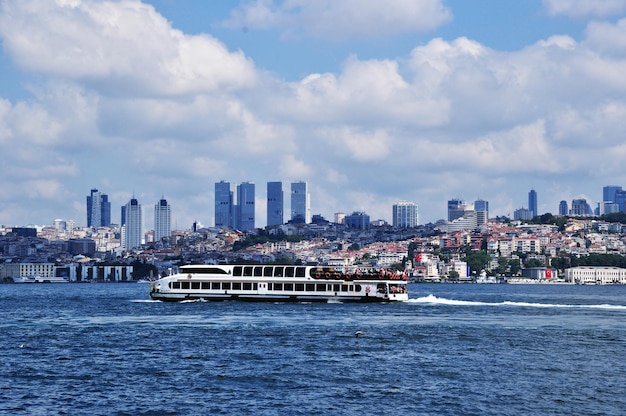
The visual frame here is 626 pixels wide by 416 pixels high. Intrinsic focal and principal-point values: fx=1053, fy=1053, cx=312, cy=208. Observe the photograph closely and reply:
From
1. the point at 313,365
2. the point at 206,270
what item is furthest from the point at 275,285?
the point at 313,365

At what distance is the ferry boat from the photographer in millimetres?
85438

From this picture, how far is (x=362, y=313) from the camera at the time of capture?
72750mm

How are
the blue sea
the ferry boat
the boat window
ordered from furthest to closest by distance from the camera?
the boat window < the ferry boat < the blue sea

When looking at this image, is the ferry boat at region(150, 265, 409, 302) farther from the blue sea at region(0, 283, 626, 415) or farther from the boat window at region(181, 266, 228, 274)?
the blue sea at region(0, 283, 626, 415)

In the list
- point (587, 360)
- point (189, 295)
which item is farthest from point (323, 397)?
point (189, 295)

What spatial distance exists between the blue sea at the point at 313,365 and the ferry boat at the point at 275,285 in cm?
1500

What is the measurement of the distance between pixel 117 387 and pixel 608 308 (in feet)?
185

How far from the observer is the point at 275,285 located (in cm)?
8569

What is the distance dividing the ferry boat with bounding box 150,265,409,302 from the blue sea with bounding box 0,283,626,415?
15004 mm

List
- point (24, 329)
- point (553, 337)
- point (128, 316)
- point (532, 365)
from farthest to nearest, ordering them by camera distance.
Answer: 1. point (128, 316)
2. point (24, 329)
3. point (553, 337)
4. point (532, 365)

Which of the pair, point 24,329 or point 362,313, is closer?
point 24,329

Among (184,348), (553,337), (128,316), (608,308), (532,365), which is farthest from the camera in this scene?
(608,308)

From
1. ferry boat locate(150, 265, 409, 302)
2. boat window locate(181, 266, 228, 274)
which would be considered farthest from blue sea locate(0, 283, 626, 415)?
boat window locate(181, 266, 228, 274)

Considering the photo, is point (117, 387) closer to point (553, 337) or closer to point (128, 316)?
point (553, 337)
